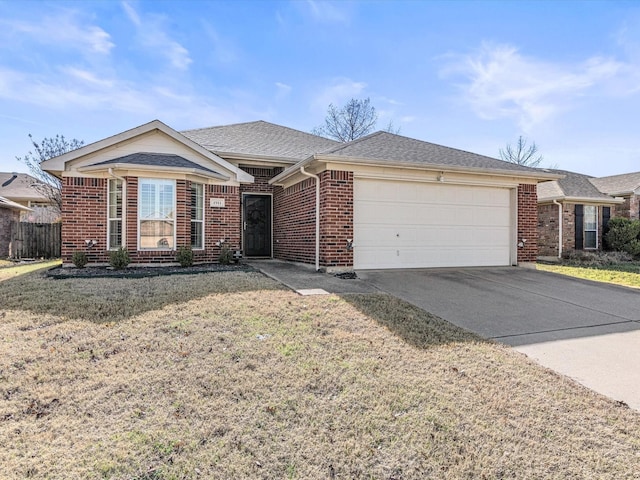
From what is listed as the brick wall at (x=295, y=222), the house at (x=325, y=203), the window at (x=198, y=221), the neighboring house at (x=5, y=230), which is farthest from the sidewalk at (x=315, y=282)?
the neighboring house at (x=5, y=230)

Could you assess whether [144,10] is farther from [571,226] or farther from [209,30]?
[571,226]

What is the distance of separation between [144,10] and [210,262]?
6.14 meters

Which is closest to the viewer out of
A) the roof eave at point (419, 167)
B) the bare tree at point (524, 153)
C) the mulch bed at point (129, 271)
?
the mulch bed at point (129, 271)

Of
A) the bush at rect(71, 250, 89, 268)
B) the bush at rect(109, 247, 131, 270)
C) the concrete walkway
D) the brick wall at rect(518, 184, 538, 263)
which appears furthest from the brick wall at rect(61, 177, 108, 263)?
the brick wall at rect(518, 184, 538, 263)

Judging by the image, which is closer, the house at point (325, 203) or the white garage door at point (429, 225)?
the house at point (325, 203)

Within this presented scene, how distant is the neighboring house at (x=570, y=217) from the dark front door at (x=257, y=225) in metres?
11.5

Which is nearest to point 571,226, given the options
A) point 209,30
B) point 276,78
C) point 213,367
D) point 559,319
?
point 559,319

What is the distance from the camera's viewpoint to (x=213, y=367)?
12.0ft

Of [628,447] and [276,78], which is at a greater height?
[276,78]

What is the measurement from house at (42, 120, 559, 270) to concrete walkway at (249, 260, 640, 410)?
72 centimetres

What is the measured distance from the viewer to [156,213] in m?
9.59

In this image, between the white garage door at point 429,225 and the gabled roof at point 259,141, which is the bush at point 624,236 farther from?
the gabled roof at point 259,141

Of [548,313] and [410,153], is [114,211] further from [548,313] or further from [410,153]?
[548,313]

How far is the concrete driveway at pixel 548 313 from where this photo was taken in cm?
410
